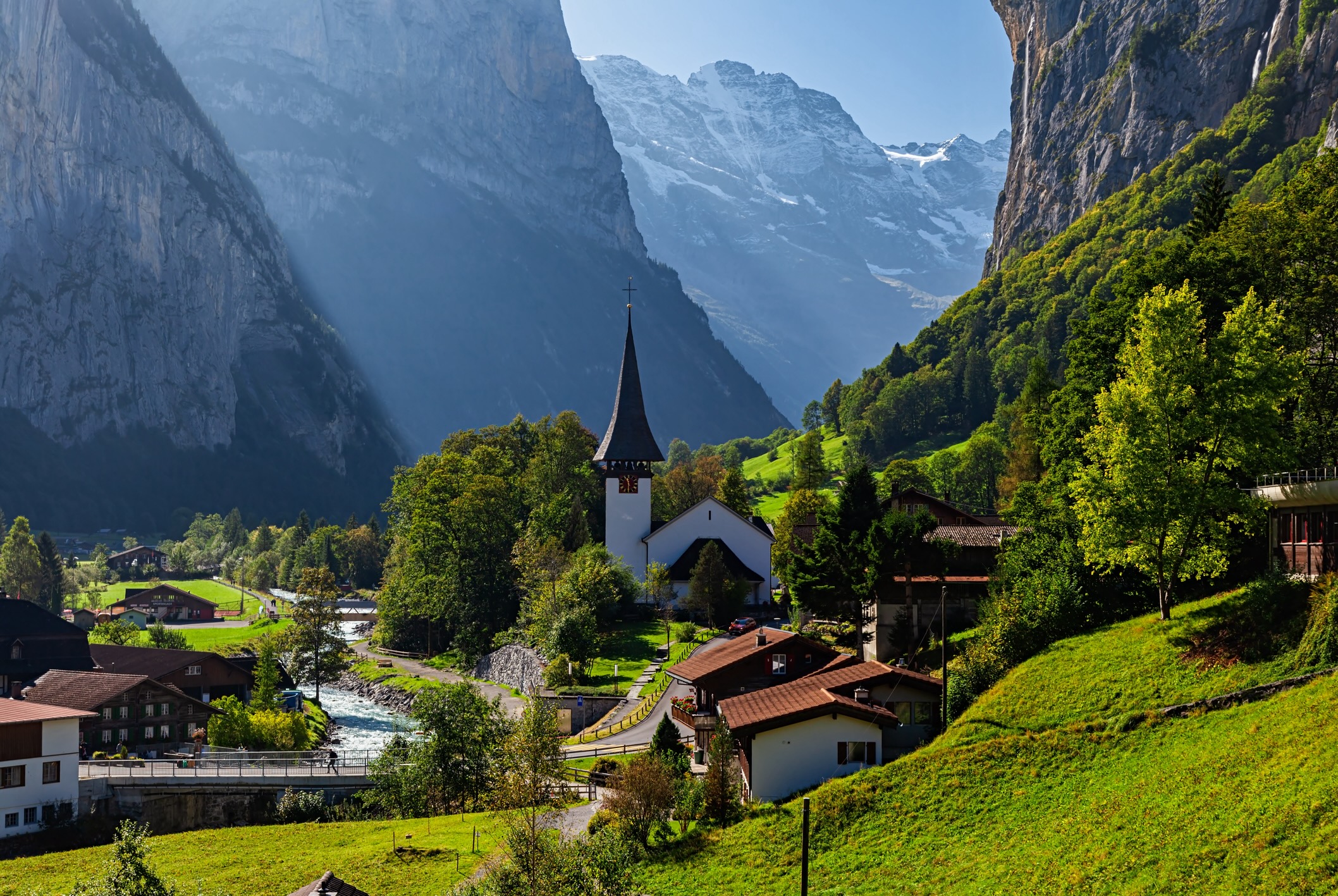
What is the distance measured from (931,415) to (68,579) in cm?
11450

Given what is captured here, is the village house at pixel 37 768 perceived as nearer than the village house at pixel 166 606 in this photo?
Yes

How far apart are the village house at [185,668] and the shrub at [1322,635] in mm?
66793

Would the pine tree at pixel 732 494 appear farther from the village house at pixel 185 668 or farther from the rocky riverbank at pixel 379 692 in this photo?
the village house at pixel 185 668

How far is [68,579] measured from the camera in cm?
15075

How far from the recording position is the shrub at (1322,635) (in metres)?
30.3

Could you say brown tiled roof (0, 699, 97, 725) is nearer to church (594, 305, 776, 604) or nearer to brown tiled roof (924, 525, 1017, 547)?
brown tiled roof (924, 525, 1017, 547)

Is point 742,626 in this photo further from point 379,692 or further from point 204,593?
point 204,593

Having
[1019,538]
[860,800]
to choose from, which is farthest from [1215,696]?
[1019,538]

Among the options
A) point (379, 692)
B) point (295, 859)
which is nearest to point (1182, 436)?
point (295, 859)

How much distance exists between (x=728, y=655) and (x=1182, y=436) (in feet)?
71.9

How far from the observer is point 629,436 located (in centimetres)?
9306

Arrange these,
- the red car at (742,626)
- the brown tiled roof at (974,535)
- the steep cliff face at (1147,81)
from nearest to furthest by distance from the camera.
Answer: the brown tiled roof at (974,535), the red car at (742,626), the steep cliff face at (1147,81)

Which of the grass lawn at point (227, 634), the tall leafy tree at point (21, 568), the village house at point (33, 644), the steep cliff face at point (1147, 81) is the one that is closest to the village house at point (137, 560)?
the tall leafy tree at point (21, 568)

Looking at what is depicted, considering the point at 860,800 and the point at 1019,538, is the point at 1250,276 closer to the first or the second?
the point at 1019,538
